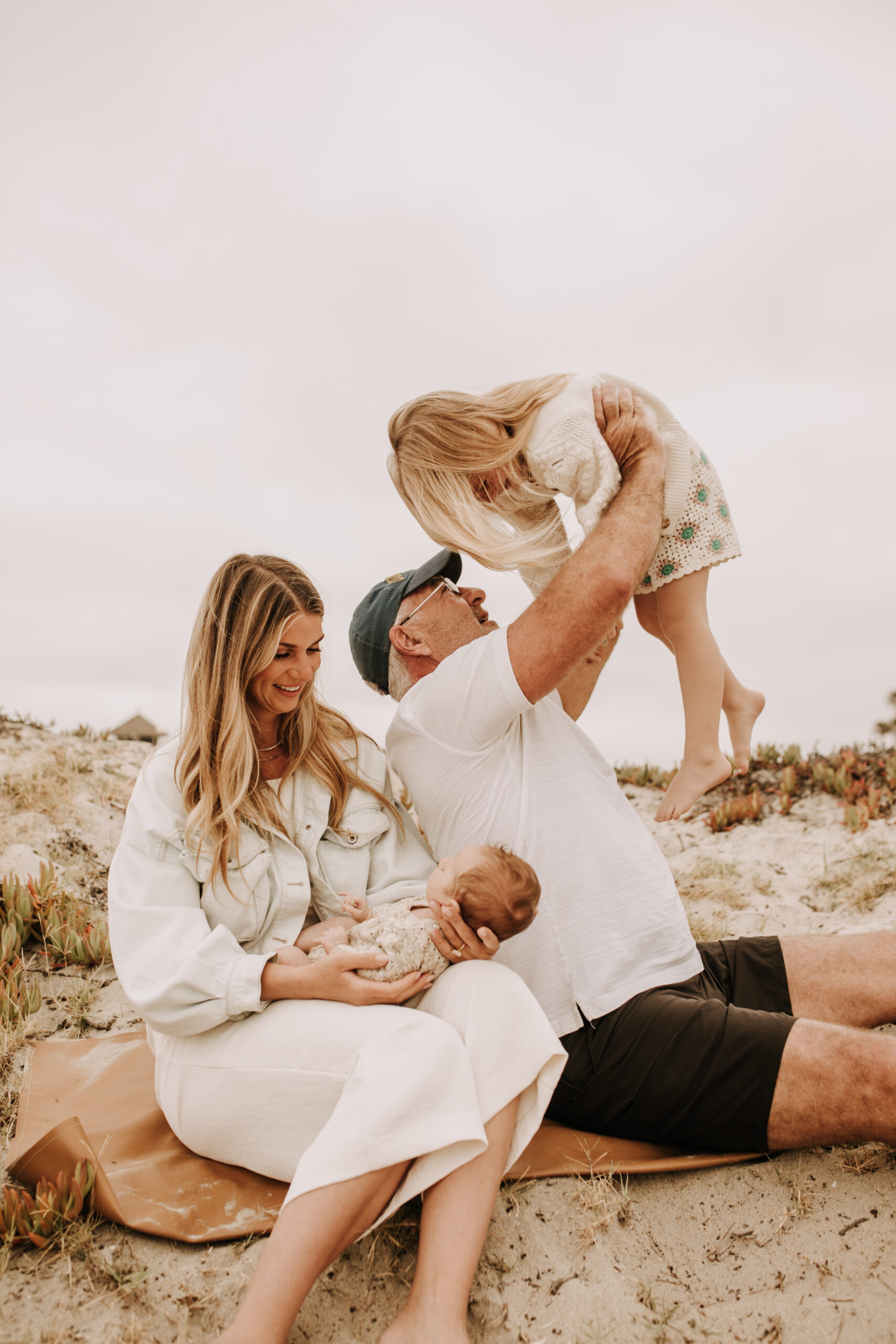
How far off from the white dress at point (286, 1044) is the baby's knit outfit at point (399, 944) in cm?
8

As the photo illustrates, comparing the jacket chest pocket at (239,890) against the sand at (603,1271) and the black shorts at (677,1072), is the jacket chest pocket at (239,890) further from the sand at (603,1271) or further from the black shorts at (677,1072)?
the black shorts at (677,1072)

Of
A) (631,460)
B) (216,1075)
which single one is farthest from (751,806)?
(216,1075)

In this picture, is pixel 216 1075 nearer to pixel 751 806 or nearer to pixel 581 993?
pixel 581 993

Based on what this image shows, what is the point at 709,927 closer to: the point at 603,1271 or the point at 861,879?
the point at 861,879

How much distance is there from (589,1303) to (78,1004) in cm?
298

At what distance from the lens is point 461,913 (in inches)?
107

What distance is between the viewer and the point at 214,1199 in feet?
9.06

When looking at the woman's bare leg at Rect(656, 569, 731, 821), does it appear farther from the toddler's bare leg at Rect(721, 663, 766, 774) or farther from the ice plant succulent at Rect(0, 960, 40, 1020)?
the ice plant succulent at Rect(0, 960, 40, 1020)

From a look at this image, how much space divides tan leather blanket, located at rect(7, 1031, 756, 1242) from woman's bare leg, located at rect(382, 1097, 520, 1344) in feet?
2.13

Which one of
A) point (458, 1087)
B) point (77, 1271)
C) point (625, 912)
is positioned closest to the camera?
point (458, 1087)

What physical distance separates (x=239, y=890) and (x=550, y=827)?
3.70 ft

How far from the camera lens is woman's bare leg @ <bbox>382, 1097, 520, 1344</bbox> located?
2.07m

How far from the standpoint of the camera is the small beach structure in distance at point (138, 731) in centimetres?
922

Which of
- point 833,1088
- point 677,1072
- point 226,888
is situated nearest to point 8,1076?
point 226,888
